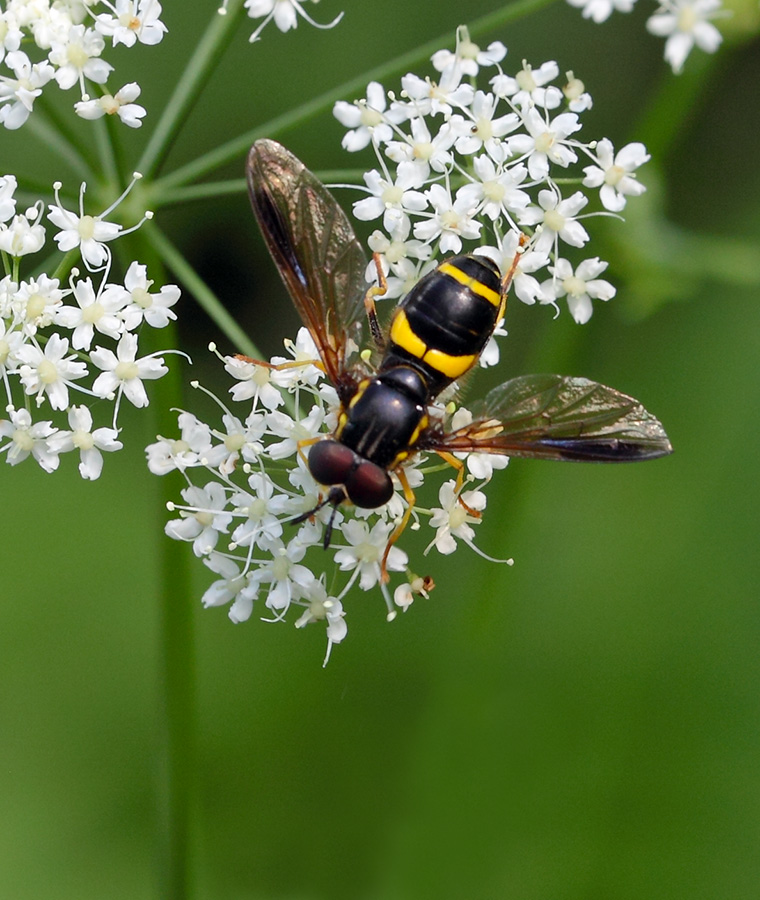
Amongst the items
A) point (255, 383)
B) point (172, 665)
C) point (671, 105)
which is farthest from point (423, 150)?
point (172, 665)

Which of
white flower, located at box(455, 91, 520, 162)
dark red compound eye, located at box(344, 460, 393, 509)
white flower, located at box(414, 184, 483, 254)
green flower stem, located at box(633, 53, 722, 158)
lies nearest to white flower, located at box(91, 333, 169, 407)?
dark red compound eye, located at box(344, 460, 393, 509)

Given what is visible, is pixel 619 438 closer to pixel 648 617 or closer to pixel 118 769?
pixel 648 617

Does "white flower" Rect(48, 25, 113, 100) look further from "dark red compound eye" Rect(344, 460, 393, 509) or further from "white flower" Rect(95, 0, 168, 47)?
"dark red compound eye" Rect(344, 460, 393, 509)

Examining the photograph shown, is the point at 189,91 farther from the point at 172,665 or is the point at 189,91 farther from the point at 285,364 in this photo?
the point at 172,665

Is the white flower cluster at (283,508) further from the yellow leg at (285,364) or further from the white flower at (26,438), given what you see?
the white flower at (26,438)

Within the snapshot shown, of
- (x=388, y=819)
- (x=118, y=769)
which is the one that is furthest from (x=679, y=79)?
(x=118, y=769)

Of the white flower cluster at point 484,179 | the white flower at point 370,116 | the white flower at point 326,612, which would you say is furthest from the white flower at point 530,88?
the white flower at point 326,612
